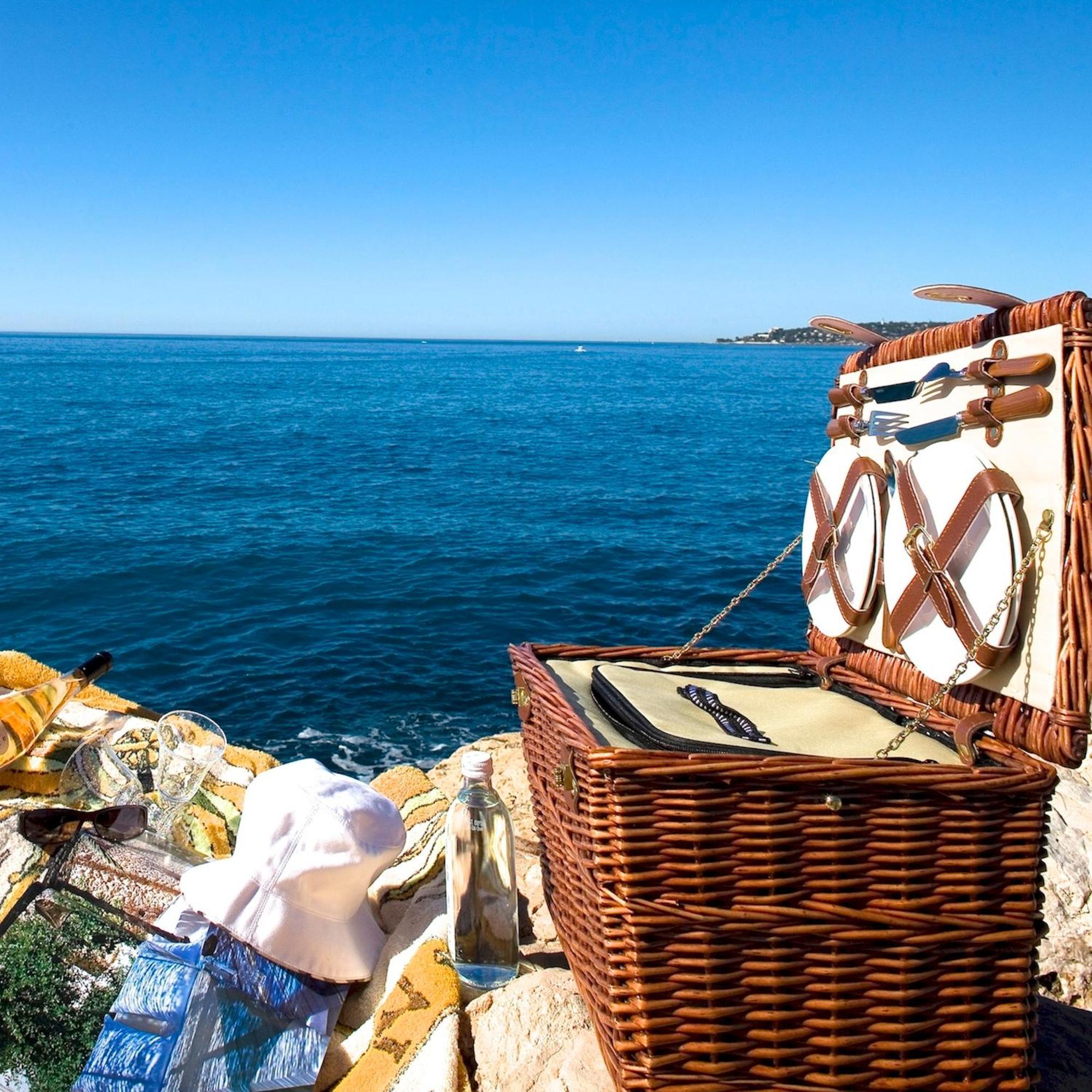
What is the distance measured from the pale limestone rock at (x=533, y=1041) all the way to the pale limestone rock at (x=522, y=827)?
0.42 meters

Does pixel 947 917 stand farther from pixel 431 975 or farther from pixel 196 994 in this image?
pixel 196 994

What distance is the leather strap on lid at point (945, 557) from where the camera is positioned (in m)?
2.71

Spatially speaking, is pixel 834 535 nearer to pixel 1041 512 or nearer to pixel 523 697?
pixel 1041 512

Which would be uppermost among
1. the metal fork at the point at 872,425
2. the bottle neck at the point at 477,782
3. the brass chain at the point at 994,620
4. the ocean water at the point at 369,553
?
the metal fork at the point at 872,425

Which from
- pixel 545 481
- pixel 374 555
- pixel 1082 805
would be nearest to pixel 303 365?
pixel 545 481

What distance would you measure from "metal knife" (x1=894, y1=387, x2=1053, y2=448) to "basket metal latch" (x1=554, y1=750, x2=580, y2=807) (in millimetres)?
1553

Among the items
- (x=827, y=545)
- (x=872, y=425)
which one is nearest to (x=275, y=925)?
(x=827, y=545)

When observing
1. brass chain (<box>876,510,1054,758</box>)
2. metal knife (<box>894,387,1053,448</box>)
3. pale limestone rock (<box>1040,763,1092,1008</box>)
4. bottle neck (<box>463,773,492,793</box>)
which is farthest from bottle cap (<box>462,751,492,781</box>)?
pale limestone rock (<box>1040,763,1092,1008</box>)

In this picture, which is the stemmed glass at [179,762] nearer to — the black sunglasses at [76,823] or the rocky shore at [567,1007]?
the black sunglasses at [76,823]

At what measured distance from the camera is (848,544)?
3662 mm

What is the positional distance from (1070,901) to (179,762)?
3890 millimetres

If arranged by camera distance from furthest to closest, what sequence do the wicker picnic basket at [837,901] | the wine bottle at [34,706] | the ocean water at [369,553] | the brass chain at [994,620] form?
the ocean water at [369,553]
the wine bottle at [34,706]
the brass chain at [994,620]
the wicker picnic basket at [837,901]

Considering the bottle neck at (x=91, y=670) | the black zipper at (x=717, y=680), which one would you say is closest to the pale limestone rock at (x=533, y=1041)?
the black zipper at (x=717, y=680)

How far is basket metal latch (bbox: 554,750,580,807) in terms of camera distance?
2613 mm
